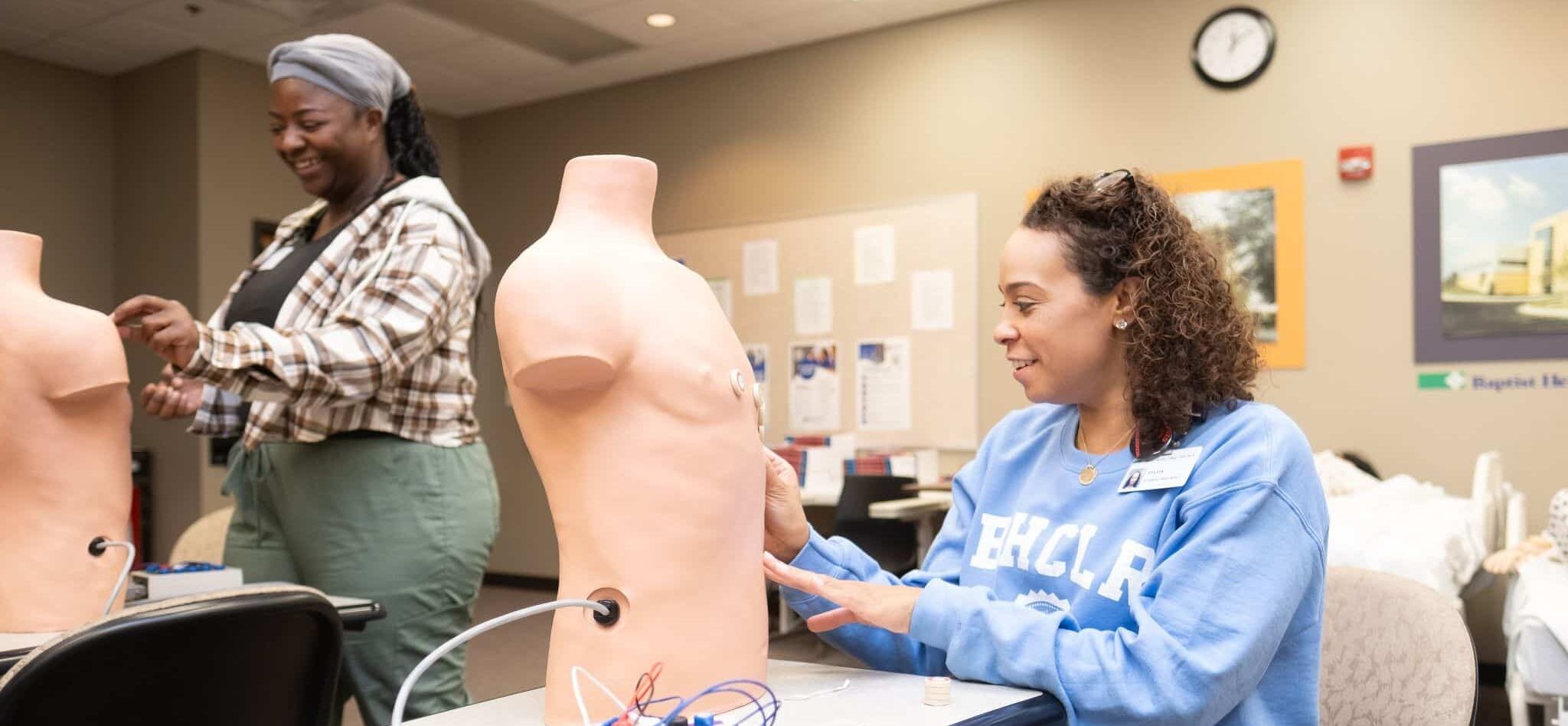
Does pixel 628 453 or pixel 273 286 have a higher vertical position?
pixel 273 286

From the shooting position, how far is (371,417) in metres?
1.82

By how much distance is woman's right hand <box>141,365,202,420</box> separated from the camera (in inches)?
75.0

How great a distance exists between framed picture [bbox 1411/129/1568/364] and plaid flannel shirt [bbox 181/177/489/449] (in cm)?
345

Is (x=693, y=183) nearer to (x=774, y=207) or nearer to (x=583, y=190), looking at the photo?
(x=774, y=207)

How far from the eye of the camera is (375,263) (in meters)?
1.82

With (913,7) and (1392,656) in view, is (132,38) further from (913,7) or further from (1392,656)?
(1392,656)

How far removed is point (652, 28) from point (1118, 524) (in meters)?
4.57

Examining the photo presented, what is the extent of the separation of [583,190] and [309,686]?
623 mm

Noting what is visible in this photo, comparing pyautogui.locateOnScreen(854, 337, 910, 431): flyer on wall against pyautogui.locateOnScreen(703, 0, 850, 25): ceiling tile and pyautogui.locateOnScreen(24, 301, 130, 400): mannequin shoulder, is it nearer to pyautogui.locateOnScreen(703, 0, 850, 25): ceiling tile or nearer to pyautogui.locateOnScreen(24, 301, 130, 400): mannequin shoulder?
pyautogui.locateOnScreen(703, 0, 850, 25): ceiling tile

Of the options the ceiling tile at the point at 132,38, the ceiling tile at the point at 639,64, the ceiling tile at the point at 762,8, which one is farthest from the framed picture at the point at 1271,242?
the ceiling tile at the point at 132,38

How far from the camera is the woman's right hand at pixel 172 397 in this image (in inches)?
75.0

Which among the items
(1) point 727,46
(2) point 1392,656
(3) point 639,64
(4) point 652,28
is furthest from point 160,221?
(2) point 1392,656

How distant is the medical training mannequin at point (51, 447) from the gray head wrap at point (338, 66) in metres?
0.47

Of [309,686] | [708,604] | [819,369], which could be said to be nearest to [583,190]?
[708,604]
